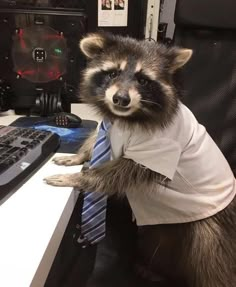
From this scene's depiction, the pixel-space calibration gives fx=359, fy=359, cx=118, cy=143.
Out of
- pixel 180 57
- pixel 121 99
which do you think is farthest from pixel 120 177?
pixel 180 57

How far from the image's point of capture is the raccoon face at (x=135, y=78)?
2.92 feet

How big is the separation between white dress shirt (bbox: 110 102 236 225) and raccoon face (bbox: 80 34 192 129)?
0.13 feet

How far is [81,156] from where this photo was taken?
1036 mm

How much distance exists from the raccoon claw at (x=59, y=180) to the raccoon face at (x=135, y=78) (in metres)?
0.22

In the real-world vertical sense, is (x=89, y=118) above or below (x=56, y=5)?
below

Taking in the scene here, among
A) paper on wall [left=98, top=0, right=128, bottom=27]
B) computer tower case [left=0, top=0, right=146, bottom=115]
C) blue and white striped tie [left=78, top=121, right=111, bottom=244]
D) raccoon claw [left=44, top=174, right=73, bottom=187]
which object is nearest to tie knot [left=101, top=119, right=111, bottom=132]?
blue and white striped tie [left=78, top=121, right=111, bottom=244]

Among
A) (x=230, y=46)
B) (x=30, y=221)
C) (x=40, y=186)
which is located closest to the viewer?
(x=30, y=221)

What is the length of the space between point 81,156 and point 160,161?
0.25m

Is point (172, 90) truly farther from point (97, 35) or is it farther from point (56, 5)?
point (56, 5)

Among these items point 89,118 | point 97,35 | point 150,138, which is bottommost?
point 89,118

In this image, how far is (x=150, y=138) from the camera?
0.92m

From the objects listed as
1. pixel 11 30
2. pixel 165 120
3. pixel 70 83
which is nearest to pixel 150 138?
pixel 165 120

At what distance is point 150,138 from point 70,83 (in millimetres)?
635

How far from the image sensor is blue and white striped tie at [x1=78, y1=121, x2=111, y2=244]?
0.99 m
